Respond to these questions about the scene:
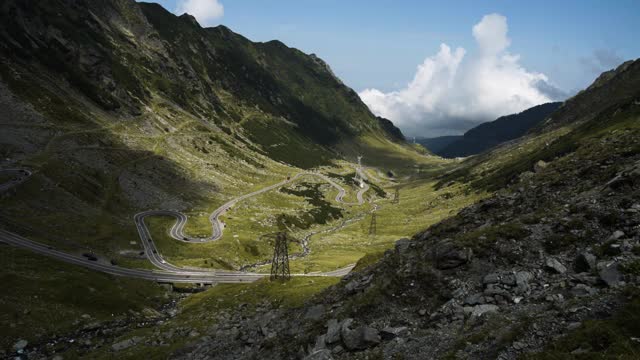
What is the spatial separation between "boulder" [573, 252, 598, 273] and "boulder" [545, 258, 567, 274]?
905 mm

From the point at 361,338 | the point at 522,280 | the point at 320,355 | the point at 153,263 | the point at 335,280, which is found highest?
the point at 522,280

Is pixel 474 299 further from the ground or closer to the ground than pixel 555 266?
closer to the ground

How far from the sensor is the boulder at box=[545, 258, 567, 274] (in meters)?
31.7

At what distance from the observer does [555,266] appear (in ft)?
105

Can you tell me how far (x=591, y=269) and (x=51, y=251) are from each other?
11884cm

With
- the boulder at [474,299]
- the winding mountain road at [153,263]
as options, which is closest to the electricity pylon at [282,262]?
the winding mountain road at [153,263]

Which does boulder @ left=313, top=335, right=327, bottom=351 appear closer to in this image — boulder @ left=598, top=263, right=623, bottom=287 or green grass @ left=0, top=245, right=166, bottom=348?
boulder @ left=598, top=263, right=623, bottom=287

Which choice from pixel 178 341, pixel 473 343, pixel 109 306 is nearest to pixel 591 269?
pixel 473 343

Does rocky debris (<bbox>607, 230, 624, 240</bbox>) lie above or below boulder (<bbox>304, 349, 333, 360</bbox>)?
above

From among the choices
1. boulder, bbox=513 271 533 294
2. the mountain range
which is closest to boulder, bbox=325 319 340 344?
the mountain range

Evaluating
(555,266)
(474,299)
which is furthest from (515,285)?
(555,266)

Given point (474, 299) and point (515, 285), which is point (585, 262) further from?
point (474, 299)

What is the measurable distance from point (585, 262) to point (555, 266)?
2.20 meters

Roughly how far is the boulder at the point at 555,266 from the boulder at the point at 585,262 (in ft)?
2.97
